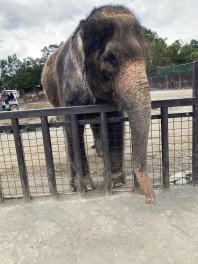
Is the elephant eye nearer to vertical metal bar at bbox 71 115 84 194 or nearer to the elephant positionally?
the elephant

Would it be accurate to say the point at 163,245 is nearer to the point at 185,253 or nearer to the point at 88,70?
the point at 185,253

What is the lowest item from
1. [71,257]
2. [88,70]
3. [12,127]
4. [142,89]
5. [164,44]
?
[71,257]

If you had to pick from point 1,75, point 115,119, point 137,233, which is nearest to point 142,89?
point 115,119

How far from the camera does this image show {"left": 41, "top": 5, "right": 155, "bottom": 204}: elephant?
2926mm

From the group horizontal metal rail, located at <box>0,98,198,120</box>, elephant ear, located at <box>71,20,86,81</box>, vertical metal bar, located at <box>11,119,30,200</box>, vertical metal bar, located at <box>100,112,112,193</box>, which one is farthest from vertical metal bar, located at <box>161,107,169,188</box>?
vertical metal bar, located at <box>11,119,30,200</box>

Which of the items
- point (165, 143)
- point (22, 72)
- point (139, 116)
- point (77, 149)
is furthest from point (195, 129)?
point (22, 72)

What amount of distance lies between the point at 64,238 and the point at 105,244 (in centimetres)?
42

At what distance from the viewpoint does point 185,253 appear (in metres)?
2.55

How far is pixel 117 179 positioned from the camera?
4.23 m

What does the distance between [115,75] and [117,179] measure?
1598mm

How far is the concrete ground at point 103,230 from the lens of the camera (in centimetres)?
261

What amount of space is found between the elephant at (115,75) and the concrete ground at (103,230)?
1.29 ft

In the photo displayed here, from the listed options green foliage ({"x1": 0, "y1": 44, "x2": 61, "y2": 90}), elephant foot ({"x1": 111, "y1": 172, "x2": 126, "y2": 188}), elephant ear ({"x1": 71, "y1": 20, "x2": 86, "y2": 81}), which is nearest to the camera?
elephant ear ({"x1": 71, "y1": 20, "x2": 86, "y2": 81})

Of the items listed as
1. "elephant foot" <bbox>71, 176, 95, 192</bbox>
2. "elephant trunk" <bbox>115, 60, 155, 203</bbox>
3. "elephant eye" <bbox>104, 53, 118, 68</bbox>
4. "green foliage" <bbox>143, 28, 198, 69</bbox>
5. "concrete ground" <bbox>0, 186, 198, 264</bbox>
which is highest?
"green foliage" <bbox>143, 28, 198, 69</bbox>
